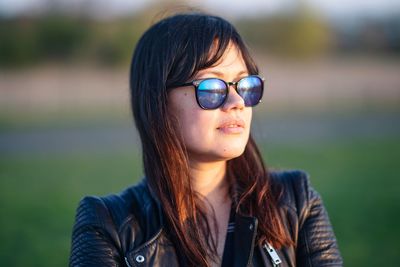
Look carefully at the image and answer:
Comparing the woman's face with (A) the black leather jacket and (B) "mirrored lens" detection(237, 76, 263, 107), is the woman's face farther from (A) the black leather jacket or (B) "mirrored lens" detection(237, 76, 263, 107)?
(A) the black leather jacket

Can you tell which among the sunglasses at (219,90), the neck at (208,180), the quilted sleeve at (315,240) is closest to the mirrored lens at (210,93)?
the sunglasses at (219,90)

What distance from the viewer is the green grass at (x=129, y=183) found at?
554cm

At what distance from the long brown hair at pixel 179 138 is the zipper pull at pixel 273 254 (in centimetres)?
3

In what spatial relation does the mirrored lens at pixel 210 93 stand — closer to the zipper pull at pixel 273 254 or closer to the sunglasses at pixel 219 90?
the sunglasses at pixel 219 90

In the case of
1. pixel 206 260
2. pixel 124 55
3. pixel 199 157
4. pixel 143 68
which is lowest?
pixel 206 260

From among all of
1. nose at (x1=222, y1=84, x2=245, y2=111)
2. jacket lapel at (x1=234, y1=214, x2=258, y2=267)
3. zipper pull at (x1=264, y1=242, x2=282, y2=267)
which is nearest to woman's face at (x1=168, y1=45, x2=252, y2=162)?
nose at (x1=222, y1=84, x2=245, y2=111)

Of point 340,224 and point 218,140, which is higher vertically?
point 218,140

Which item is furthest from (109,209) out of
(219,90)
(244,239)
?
(219,90)

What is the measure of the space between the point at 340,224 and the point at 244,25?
31.3 metres

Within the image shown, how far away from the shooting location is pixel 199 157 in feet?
8.21

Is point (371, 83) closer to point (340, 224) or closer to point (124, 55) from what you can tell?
point (124, 55)

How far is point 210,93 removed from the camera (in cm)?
234

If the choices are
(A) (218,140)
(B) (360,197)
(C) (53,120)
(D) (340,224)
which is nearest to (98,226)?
(A) (218,140)

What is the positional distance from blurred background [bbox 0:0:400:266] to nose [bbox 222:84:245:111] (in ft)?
2.55
